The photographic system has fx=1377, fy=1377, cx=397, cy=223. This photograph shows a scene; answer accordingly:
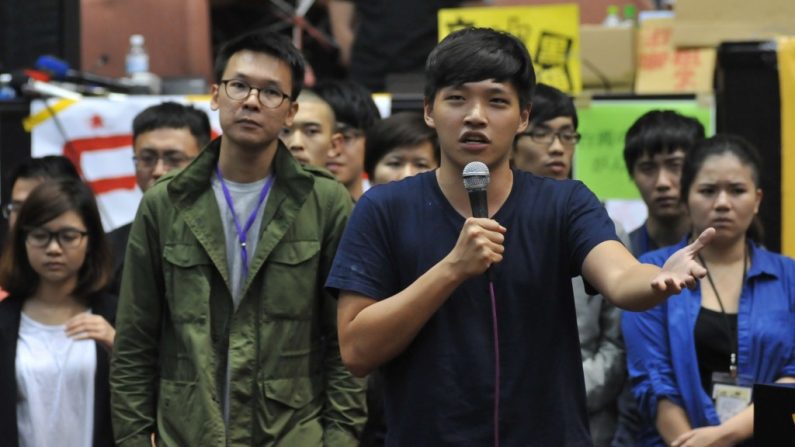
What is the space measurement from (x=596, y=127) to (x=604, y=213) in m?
3.25

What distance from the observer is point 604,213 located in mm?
3084

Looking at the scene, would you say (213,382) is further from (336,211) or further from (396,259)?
(396,259)

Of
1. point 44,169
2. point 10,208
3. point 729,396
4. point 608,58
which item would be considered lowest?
point 729,396

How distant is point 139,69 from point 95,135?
114 centimetres

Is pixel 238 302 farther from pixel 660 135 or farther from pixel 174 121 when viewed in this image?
pixel 660 135

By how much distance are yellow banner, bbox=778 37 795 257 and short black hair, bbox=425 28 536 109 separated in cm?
276

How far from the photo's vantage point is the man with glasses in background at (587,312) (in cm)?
480

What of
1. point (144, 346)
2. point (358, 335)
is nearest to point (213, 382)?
point (144, 346)

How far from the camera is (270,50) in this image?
4.33 metres

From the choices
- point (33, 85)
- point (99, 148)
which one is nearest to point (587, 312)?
point (99, 148)

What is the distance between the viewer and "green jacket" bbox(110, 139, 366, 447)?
397 cm

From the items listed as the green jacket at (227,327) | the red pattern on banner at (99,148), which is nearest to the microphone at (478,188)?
the green jacket at (227,327)

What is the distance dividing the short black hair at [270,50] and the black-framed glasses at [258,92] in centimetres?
9

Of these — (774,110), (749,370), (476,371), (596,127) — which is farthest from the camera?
(596,127)
